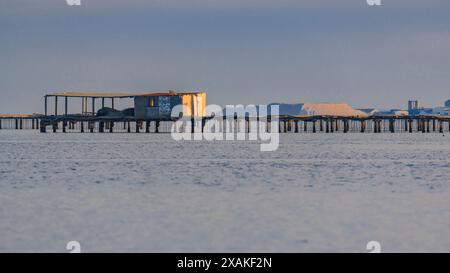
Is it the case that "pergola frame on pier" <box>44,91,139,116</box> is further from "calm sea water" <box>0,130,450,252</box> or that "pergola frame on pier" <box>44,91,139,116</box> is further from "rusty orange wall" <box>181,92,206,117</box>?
"calm sea water" <box>0,130,450,252</box>

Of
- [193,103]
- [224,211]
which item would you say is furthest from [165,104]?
[224,211]

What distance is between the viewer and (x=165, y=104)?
179 meters

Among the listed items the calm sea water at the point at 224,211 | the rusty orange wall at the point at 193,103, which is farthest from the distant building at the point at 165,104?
the calm sea water at the point at 224,211

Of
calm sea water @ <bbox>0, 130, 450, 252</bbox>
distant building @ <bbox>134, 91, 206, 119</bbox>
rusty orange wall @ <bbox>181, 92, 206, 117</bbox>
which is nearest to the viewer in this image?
calm sea water @ <bbox>0, 130, 450, 252</bbox>

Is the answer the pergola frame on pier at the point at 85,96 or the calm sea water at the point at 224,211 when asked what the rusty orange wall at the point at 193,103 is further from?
the calm sea water at the point at 224,211

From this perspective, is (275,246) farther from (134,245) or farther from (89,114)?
(89,114)

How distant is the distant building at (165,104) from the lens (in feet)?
585

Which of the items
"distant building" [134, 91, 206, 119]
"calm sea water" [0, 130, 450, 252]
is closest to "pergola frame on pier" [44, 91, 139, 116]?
"distant building" [134, 91, 206, 119]

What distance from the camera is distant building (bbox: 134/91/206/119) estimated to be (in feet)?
585

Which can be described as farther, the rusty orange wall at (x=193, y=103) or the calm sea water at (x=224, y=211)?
the rusty orange wall at (x=193, y=103)

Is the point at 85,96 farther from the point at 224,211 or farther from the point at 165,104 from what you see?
the point at 224,211

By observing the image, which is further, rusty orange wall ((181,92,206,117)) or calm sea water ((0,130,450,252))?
rusty orange wall ((181,92,206,117))

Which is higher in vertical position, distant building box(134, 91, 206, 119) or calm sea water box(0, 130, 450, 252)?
distant building box(134, 91, 206, 119)
